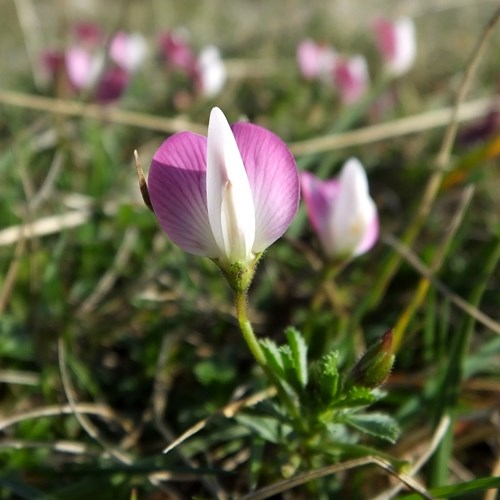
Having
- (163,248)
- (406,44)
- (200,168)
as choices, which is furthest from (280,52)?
(200,168)

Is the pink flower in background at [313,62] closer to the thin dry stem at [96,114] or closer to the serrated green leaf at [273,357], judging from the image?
the thin dry stem at [96,114]

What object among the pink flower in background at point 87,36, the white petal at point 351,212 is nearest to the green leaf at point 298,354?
the white petal at point 351,212

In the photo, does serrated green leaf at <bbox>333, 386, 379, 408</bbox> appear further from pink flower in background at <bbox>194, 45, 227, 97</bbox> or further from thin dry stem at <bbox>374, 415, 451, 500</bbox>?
pink flower in background at <bbox>194, 45, 227, 97</bbox>

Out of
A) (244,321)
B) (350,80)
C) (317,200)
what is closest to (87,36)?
(350,80)

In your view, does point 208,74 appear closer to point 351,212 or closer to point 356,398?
point 351,212

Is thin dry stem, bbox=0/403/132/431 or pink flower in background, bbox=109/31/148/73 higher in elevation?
pink flower in background, bbox=109/31/148/73

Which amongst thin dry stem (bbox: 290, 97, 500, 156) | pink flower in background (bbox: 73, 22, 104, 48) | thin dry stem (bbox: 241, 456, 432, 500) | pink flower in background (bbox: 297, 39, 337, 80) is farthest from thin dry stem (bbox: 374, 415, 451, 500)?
pink flower in background (bbox: 73, 22, 104, 48)

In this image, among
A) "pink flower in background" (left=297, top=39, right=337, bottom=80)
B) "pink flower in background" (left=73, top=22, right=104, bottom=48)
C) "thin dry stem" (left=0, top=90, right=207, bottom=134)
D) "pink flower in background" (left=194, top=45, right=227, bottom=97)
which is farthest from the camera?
"pink flower in background" (left=73, top=22, right=104, bottom=48)
